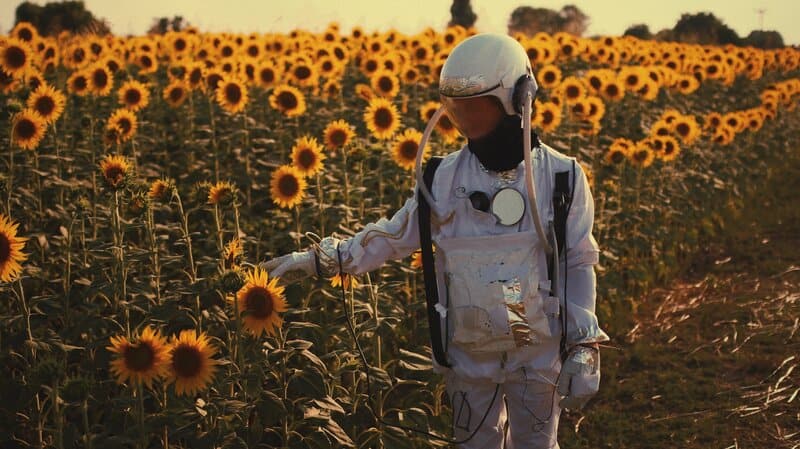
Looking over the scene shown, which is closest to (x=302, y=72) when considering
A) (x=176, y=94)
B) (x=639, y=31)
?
(x=176, y=94)

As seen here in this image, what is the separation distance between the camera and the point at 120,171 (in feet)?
15.9

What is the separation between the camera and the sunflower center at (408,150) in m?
6.48

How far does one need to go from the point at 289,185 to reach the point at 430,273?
219cm

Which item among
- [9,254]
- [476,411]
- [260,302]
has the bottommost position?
[476,411]

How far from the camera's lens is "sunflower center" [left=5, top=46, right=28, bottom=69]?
8.73m

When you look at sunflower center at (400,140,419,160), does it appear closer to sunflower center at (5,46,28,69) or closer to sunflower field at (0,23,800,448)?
sunflower field at (0,23,800,448)

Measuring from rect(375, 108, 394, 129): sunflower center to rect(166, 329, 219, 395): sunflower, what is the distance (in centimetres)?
392

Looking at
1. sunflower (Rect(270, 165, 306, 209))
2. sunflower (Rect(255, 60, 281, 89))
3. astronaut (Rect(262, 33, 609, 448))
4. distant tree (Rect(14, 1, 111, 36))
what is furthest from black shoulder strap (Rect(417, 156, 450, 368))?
distant tree (Rect(14, 1, 111, 36))

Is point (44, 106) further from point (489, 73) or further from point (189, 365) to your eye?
point (489, 73)

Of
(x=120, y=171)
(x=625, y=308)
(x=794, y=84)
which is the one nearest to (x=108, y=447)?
(x=120, y=171)

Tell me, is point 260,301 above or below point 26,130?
below

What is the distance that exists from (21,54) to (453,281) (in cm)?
638

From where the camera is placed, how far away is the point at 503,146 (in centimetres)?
356

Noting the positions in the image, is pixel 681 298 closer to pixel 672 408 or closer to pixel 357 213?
pixel 672 408
